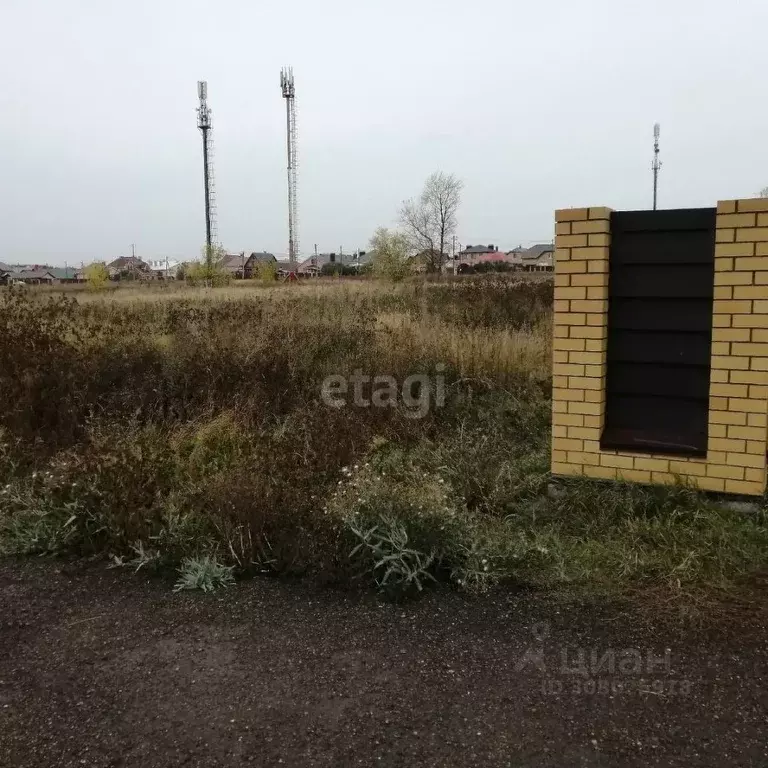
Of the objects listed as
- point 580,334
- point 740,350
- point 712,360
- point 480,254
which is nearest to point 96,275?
point 580,334

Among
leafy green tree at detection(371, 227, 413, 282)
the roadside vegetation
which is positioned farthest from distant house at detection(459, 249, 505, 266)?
the roadside vegetation

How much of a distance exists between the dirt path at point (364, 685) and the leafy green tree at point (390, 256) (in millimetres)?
32806

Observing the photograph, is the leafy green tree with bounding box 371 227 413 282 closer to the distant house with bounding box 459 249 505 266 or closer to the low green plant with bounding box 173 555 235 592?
the low green plant with bounding box 173 555 235 592

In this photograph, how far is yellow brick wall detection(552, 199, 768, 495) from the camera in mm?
3394

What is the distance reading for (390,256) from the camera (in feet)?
127

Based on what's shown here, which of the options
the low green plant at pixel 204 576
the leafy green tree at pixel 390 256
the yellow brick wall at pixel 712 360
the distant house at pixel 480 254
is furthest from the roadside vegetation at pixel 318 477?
the distant house at pixel 480 254

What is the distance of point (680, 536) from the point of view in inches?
130

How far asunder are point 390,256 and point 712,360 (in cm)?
3607

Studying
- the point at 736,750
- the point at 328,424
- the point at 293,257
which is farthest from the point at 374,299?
the point at 293,257

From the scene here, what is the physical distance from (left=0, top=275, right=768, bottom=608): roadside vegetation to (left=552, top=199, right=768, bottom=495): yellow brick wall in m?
0.18

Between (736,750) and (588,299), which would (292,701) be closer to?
(736,750)

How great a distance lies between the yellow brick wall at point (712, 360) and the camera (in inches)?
134

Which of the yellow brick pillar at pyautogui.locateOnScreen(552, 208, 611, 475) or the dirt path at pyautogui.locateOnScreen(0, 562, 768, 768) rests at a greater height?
the yellow brick pillar at pyautogui.locateOnScreen(552, 208, 611, 475)

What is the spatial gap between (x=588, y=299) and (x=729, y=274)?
724mm
